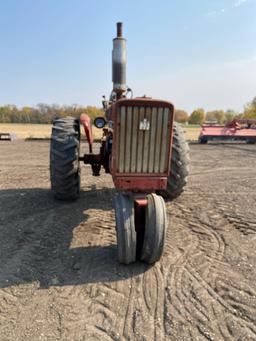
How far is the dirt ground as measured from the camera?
7.79 feet

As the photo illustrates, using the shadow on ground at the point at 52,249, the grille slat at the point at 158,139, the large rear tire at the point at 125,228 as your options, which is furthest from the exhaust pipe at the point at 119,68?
the large rear tire at the point at 125,228

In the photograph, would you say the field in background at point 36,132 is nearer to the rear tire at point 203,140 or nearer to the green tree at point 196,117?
the rear tire at point 203,140

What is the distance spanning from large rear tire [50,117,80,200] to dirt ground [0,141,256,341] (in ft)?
1.51

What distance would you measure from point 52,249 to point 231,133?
18328mm

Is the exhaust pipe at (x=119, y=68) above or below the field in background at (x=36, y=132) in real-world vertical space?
above

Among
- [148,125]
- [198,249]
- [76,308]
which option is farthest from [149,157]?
[76,308]

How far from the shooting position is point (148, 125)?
3.05 meters

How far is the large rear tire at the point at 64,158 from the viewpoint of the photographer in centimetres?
457

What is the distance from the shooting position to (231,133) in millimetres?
19750

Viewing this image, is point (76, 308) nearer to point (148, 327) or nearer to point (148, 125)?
point (148, 327)

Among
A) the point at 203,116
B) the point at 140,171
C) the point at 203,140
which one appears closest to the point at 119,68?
the point at 140,171

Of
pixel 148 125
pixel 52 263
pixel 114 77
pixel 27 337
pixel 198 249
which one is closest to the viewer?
pixel 27 337

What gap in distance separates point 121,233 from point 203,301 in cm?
102

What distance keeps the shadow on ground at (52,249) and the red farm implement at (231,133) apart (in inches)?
616
